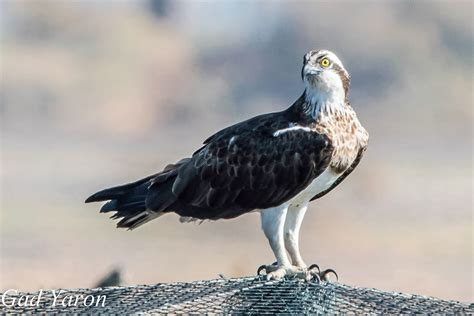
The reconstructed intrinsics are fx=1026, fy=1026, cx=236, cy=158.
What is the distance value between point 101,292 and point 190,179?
2.34 m

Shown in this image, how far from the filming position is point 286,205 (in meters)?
8.49

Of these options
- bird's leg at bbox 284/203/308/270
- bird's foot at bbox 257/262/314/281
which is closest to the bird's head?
bird's leg at bbox 284/203/308/270

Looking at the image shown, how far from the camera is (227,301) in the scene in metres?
6.78

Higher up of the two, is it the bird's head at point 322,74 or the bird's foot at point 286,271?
the bird's head at point 322,74

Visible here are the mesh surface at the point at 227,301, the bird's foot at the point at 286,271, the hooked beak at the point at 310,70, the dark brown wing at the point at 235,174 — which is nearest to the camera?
the mesh surface at the point at 227,301

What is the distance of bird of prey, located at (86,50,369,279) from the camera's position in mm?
Answer: 8406

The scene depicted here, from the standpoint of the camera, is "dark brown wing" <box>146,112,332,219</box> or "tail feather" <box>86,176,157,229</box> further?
"tail feather" <box>86,176,157,229</box>

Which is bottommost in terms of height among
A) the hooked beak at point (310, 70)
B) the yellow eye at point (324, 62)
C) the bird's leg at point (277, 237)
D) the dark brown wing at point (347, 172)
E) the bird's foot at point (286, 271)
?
the bird's foot at point (286, 271)

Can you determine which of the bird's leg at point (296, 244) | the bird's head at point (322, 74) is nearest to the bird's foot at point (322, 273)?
the bird's leg at point (296, 244)

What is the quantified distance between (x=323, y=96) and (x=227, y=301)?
A: 93.2 inches

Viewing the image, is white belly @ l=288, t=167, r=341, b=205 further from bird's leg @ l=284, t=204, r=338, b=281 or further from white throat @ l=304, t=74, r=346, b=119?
white throat @ l=304, t=74, r=346, b=119

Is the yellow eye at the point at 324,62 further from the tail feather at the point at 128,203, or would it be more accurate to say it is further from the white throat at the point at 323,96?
the tail feather at the point at 128,203

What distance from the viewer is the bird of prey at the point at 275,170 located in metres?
8.41

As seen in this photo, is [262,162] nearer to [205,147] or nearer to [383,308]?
[205,147]
